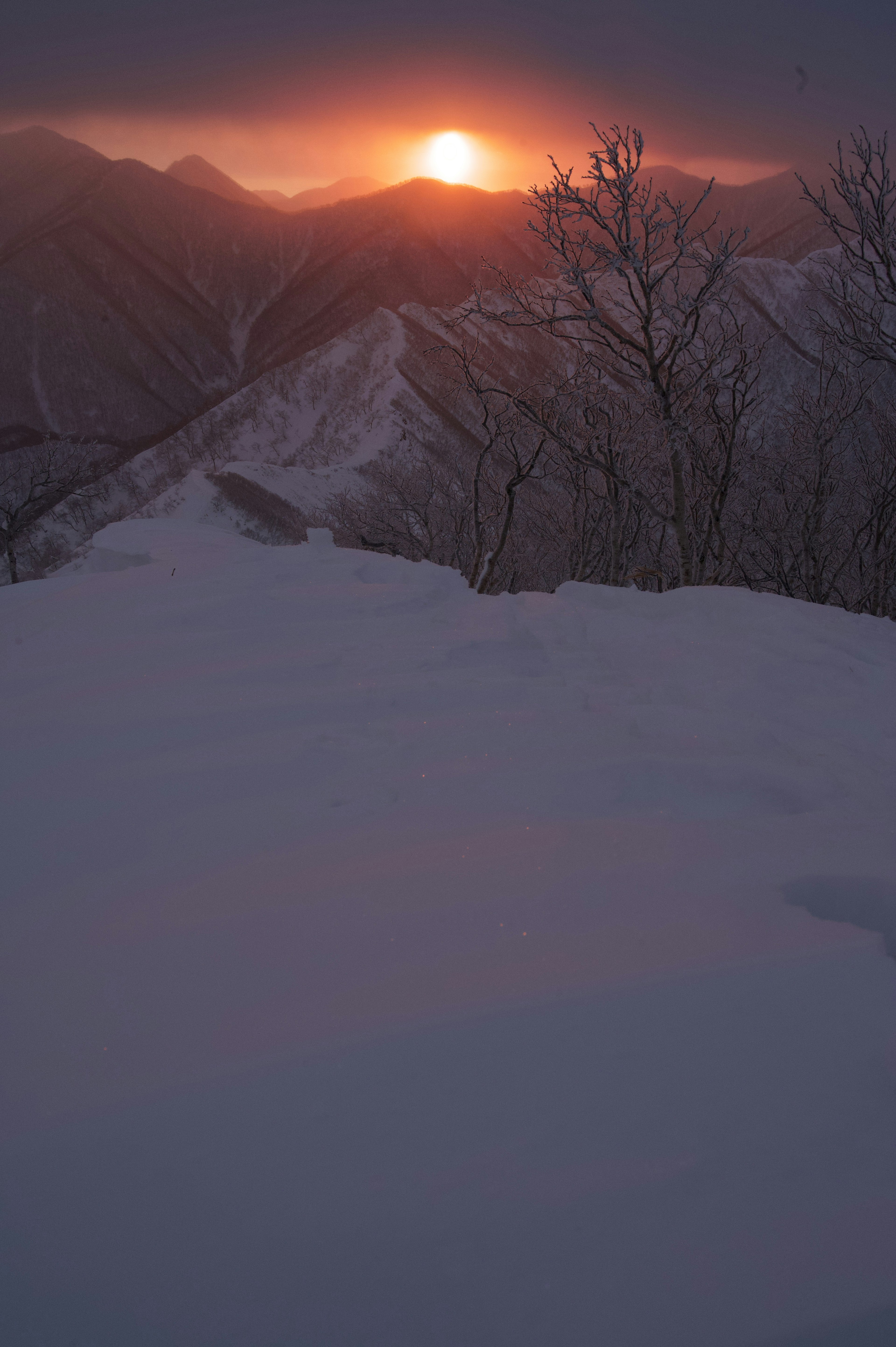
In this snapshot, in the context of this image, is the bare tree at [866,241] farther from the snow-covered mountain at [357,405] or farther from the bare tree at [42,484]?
the snow-covered mountain at [357,405]

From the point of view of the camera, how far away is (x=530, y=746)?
246 cm

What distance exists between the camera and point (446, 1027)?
1371mm

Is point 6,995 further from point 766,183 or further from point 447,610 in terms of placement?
point 766,183

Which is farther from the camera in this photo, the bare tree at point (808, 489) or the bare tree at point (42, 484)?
the bare tree at point (42, 484)

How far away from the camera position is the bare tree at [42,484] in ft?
69.1

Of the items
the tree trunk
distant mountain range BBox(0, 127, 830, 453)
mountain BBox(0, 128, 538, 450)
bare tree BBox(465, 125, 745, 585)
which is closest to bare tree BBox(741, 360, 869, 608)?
the tree trunk

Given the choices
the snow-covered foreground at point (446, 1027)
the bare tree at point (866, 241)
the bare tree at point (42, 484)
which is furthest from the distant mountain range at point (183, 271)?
the snow-covered foreground at point (446, 1027)

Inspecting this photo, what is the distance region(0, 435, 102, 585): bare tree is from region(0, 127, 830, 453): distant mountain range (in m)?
73.5

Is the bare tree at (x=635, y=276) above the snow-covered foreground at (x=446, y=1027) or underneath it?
above

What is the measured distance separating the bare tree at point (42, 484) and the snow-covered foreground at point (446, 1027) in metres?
22.1

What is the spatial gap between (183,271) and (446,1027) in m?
162

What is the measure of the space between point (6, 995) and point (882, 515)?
51.3 feet

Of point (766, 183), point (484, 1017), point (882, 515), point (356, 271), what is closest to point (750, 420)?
point (882, 515)

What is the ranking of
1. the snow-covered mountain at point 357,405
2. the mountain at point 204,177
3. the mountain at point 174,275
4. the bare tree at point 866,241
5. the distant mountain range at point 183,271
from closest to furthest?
the bare tree at point 866,241 → the snow-covered mountain at point 357,405 → the distant mountain range at point 183,271 → the mountain at point 174,275 → the mountain at point 204,177
